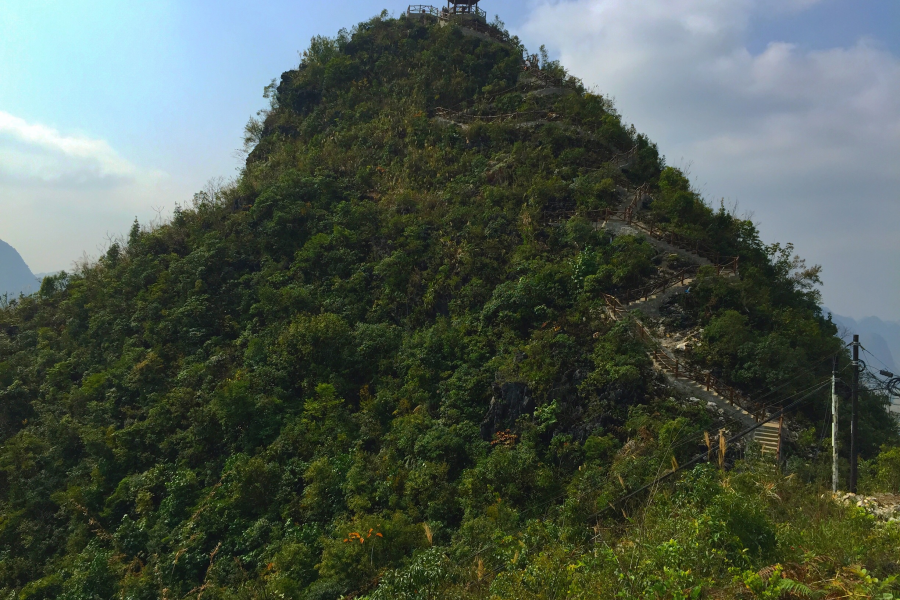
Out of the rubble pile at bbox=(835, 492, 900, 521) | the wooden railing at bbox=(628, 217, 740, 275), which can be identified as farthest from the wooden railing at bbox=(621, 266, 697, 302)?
the rubble pile at bbox=(835, 492, 900, 521)

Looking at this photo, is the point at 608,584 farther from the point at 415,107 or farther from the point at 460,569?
the point at 415,107

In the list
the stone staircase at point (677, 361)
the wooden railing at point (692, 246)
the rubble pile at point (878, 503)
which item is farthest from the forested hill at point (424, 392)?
the rubble pile at point (878, 503)

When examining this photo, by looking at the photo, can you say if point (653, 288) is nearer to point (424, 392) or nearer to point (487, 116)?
point (424, 392)

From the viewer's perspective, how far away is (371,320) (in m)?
22.6

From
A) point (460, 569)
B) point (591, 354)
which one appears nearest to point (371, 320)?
point (591, 354)

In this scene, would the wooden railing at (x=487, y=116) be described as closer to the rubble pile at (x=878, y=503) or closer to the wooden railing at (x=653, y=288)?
the wooden railing at (x=653, y=288)

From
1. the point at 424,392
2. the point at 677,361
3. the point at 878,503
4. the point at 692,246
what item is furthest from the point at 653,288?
the point at 878,503

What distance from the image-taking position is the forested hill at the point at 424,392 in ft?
30.9

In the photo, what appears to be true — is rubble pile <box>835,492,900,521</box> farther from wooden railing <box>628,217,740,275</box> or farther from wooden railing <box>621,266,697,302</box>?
wooden railing <box>628,217,740,275</box>

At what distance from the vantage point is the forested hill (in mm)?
9406

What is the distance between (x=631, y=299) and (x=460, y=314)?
20.6 ft

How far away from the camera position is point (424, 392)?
724 inches

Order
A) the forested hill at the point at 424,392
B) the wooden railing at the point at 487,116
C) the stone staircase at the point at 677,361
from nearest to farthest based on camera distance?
the forested hill at the point at 424,392 → the stone staircase at the point at 677,361 → the wooden railing at the point at 487,116

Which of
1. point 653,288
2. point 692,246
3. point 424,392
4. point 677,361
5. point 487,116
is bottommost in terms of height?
point 424,392
